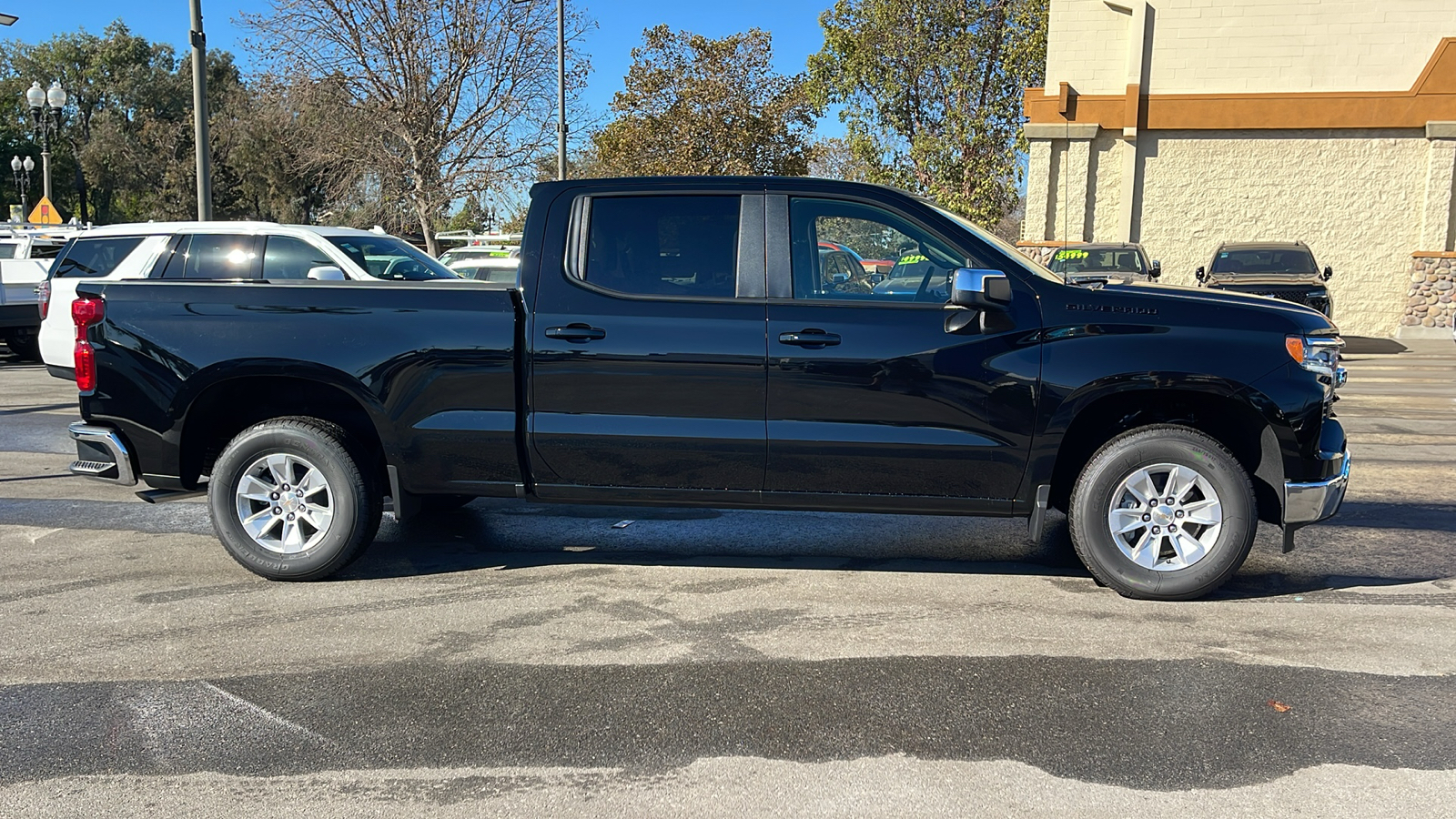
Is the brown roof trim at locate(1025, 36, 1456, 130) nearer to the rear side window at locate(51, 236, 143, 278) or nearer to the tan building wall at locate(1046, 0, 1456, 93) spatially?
the tan building wall at locate(1046, 0, 1456, 93)

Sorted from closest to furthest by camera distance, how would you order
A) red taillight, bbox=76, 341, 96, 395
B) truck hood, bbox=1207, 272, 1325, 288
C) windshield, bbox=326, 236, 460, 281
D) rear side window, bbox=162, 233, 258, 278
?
red taillight, bbox=76, 341, 96, 395
rear side window, bbox=162, 233, 258, 278
windshield, bbox=326, 236, 460, 281
truck hood, bbox=1207, 272, 1325, 288

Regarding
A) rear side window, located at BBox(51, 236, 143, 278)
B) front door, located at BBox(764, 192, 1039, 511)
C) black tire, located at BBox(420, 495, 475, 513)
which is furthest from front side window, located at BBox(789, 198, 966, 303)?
rear side window, located at BBox(51, 236, 143, 278)

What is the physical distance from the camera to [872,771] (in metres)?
3.66

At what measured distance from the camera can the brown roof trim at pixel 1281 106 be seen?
23297mm

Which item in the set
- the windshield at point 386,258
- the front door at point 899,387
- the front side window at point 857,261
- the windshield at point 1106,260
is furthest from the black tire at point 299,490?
the windshield at point 1106,260

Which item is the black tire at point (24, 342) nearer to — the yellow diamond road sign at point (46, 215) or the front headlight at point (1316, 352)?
the yellow diamond road sign at point (46, 215)

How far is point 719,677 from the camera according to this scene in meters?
4.44

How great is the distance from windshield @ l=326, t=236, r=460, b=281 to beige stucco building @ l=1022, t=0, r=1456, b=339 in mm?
16350

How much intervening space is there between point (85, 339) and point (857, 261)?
3846 millimetres

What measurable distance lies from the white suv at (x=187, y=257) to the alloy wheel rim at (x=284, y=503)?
19.0 ft

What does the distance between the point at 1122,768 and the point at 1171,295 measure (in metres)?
2.47

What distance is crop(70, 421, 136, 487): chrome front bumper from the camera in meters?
5.80

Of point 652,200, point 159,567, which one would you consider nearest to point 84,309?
point 159,567

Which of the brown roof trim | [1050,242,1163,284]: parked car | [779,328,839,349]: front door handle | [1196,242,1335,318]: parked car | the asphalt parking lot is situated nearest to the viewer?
the asphalt parking lot
